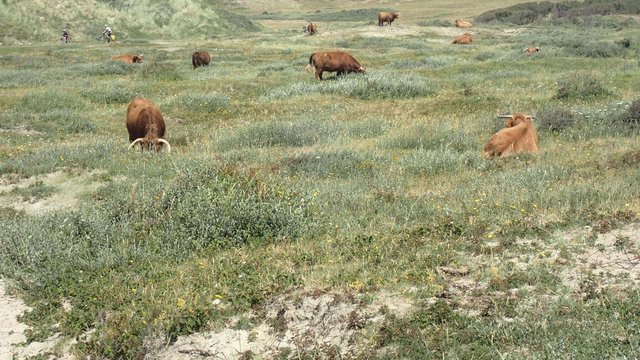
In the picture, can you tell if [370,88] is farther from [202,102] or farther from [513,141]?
[513,141]

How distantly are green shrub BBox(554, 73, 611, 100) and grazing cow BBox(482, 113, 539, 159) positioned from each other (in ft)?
22.4

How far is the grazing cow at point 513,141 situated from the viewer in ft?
41.1

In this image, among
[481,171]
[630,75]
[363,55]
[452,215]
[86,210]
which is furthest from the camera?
[363,55]

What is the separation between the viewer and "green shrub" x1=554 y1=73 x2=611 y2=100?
63.0 ft

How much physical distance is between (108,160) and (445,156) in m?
6.87

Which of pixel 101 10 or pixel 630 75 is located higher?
pixel 101 10

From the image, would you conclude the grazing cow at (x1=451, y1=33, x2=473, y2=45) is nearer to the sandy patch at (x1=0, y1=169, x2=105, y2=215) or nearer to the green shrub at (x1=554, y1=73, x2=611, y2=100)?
the green shrub at (x1=554, y1=73, x2=611, y2=100)

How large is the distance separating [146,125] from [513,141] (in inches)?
330

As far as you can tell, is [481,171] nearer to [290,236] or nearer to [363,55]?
[290,236]

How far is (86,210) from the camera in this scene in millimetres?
9617

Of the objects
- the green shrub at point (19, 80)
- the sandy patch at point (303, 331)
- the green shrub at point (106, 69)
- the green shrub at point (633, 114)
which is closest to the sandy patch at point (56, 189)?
the sandy patch at point (303, 331)

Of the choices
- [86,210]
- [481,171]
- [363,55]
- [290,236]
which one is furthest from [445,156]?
[363,55]

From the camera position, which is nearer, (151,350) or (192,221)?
(151,350)

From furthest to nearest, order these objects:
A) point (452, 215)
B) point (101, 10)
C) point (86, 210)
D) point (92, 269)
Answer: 1. point (101, 10)
2. point (86, 210)
3. point (452, 215)
4. point (92, 269)
